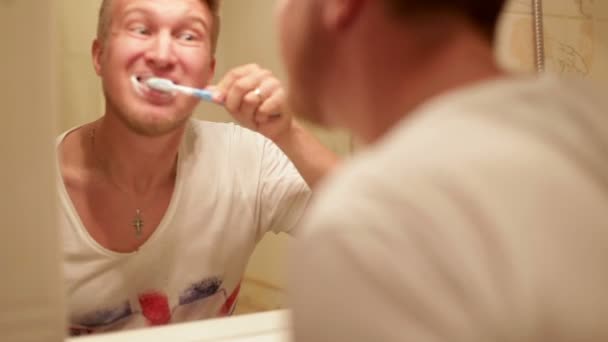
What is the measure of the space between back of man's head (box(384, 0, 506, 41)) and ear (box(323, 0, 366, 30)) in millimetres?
24

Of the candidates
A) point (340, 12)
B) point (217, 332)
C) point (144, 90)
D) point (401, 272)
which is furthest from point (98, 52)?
point (401, 272)

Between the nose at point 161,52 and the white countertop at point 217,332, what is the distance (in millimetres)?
479

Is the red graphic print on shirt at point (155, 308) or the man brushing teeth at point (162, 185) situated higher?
the man brushing teeth at point (162, 185)

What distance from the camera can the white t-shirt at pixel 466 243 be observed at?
0.75ft

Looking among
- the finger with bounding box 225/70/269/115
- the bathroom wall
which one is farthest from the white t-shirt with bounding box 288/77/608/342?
the finger with bounding box 225/70/269/115

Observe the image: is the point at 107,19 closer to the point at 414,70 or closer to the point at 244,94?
the point at 244,94

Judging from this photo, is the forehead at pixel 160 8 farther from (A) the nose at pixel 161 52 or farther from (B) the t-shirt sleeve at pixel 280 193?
(B) the t-shirt sleeve at pixel 280 193

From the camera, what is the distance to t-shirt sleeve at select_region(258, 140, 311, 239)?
3.61 ft

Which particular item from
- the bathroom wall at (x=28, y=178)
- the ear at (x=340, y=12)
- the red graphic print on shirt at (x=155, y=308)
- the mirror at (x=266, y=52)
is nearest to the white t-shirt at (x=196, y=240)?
the red graphic print on shirt at (x=155, y=308)

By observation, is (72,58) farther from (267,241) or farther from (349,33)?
(349,33)

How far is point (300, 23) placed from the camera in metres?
0.39

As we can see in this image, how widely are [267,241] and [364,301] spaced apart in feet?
3.70

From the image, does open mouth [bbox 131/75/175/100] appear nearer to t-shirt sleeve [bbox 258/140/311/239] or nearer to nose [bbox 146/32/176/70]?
nose [bbox 146/32/176/70]

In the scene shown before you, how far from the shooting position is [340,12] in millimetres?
352
